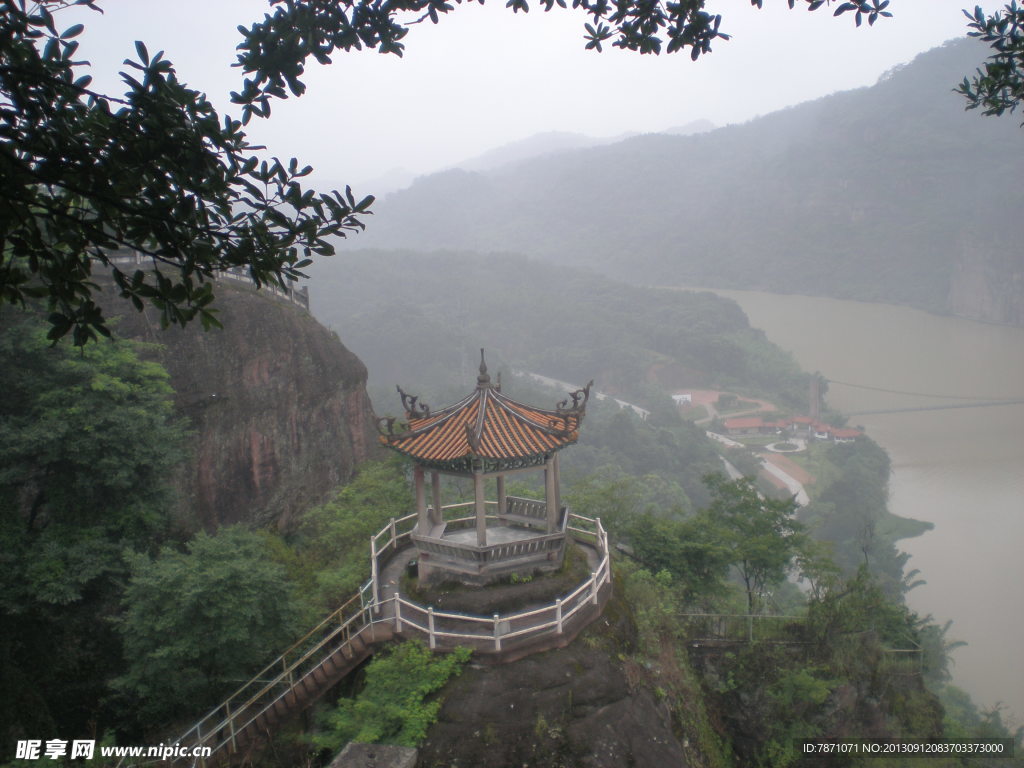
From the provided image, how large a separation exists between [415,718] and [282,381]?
11220 millimetres

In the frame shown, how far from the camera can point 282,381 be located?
1723 centimetres

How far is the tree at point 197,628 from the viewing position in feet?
27.2

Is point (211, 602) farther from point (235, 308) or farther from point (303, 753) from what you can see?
point (235, 308)

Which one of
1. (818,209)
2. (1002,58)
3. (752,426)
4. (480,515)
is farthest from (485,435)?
(818,209)

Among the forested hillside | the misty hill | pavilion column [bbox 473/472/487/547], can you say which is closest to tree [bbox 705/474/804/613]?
pavilion column [bbox 473/472/487/547]

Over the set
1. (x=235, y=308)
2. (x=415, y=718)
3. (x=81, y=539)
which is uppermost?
(x=235, y=308)

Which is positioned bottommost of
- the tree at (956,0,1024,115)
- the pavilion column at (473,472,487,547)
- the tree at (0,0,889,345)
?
the pavilion column at (473,472,487,547)

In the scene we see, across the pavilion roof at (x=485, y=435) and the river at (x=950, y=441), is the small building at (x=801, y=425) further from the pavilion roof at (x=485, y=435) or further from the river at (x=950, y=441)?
the pavilion roof at (x=485, y=435)

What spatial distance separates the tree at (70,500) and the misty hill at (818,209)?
114 metres

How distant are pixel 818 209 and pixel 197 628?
143 meters

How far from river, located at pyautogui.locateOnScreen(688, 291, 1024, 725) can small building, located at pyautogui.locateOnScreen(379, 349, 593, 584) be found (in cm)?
2186

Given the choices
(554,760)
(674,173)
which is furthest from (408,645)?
(674,173)

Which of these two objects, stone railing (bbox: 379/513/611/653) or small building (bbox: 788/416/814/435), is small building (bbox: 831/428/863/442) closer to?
small building (bbox: 788/416/814/435)

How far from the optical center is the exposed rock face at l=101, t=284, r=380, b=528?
14430 mm
